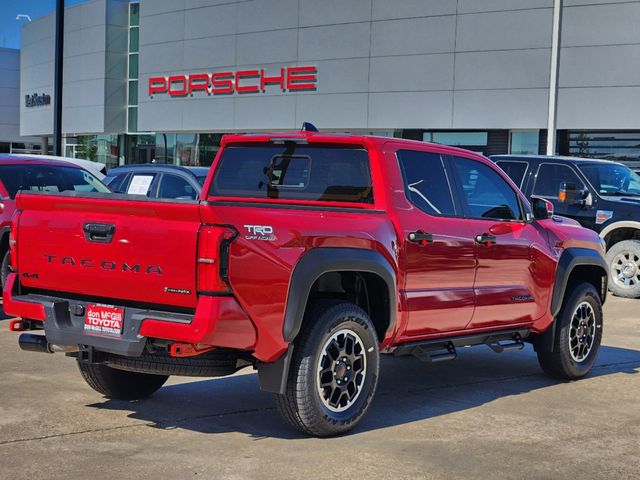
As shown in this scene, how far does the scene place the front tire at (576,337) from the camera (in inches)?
307

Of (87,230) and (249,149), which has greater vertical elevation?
(249,149)

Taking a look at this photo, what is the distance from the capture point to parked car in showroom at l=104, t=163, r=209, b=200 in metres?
12.8

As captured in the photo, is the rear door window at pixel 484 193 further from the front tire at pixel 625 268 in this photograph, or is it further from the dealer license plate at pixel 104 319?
the front tire at pixel 625 268

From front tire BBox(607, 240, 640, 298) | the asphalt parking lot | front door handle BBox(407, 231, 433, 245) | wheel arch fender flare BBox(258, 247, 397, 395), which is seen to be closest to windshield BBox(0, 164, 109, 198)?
the asphalt parking lot

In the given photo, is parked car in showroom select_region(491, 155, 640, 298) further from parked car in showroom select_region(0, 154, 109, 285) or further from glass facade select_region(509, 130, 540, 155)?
glass facade select_region(509, 130, 540, 155)

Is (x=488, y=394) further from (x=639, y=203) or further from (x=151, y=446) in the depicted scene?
(x=639, y=203)

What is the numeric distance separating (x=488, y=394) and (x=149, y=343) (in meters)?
3.11

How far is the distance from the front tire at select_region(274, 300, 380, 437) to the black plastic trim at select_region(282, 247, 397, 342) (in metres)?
0.20

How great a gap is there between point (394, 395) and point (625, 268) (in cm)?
826

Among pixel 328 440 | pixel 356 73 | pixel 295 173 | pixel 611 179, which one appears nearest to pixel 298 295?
pixel 328 440

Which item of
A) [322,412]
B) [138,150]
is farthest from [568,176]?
[138,150]

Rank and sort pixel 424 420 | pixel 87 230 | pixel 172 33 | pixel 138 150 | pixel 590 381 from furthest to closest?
pixel 138 150 → pixel 172 33 → pixel 590 381 → pixel 424 420 → pixel 87 230

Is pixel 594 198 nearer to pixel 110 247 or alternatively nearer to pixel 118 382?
pixel 118 382

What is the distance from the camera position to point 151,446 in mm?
5414
